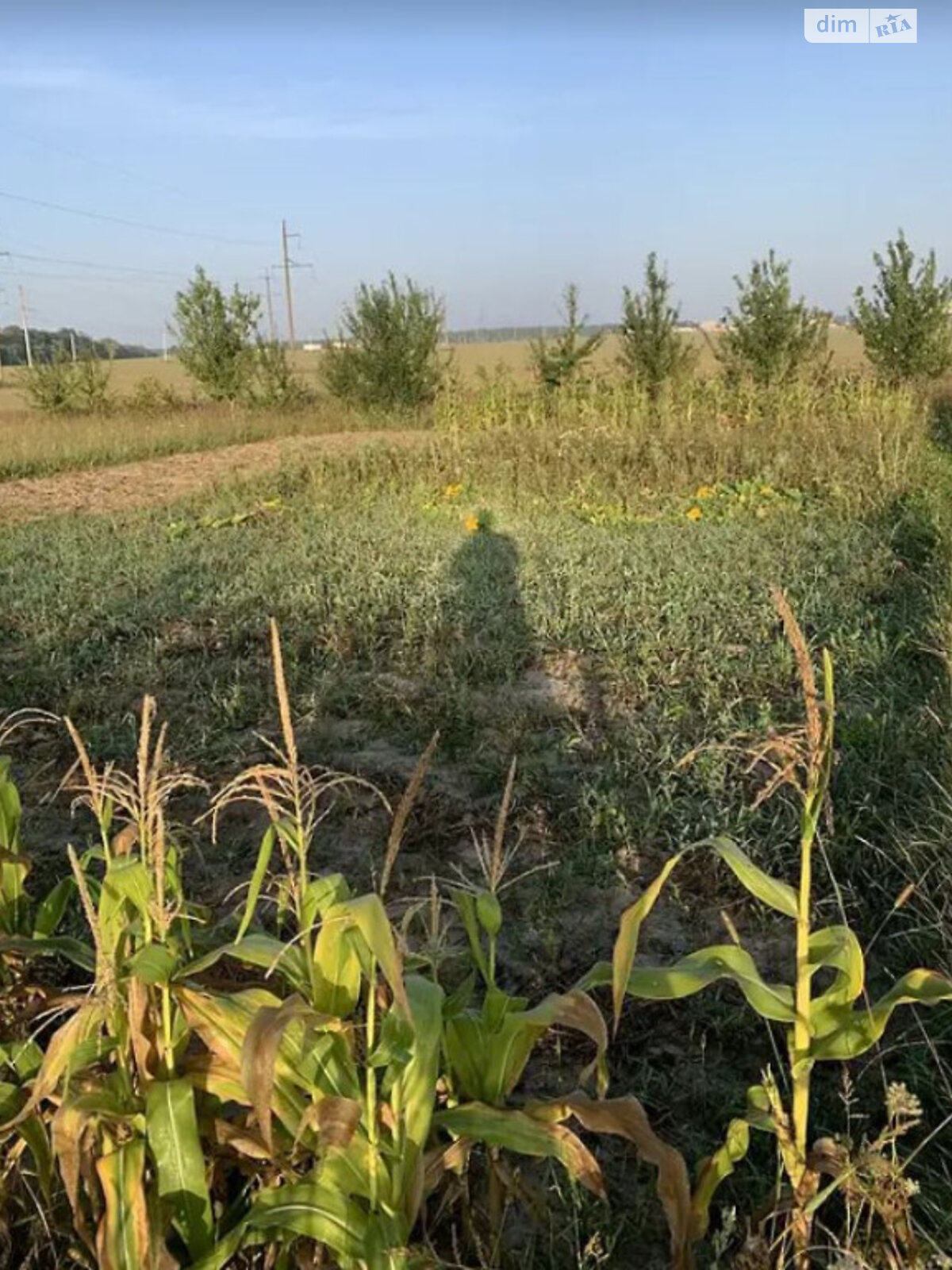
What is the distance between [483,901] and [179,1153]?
507mm

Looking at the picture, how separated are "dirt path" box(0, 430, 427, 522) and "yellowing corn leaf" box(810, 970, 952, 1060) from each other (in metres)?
9.66

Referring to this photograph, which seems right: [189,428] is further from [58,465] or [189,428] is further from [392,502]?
[392,502]

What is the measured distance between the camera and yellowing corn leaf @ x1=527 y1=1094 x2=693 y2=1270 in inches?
51.1

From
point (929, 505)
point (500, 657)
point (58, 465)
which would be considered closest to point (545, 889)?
point (500, 657)

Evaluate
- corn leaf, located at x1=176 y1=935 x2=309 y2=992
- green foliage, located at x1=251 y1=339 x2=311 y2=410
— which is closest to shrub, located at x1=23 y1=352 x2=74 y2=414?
green foliage, located at x1=251 y1=339 x2=311 y2=410

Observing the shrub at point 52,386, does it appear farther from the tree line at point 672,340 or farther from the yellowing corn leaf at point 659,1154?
the yellowing corn leaf at point 659,1154

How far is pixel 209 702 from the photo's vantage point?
4.07 metres

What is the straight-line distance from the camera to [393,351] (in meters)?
21.6

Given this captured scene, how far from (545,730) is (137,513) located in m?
6.95

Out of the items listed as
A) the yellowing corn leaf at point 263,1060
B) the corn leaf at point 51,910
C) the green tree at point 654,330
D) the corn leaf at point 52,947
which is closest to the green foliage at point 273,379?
the green tree at point 654,330

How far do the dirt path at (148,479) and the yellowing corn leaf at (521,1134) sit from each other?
945 centimetres

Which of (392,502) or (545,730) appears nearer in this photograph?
(545,730)

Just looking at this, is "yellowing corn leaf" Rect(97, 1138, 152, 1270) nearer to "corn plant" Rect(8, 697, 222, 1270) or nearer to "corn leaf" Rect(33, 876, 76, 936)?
"corn plant" Rect(8, 697, 222, 1270)

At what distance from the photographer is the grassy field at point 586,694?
2066 mm
